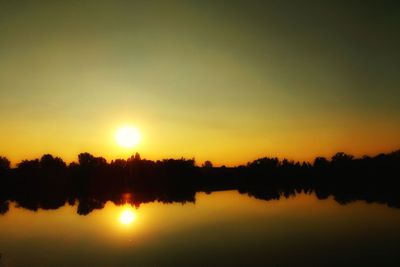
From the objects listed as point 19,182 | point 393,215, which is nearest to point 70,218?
point 393,215

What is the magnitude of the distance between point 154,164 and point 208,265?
154 metres

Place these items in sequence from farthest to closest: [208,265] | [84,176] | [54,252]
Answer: [84,176] → [54,252] → [208,265]

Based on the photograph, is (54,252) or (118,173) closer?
(54,252)

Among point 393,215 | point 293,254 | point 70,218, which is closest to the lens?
point 293,254

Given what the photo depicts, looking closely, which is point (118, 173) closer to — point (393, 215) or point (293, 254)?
point (393, 215)

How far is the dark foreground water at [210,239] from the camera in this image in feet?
84.5

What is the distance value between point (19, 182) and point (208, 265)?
466ft

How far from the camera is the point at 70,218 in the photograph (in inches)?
2034

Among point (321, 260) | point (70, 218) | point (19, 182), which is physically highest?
point (19, 182)

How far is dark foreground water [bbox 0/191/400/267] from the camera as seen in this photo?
25750 mm

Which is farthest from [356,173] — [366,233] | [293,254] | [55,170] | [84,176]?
[293,254]

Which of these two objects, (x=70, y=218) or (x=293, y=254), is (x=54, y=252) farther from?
(x=70, y=218)

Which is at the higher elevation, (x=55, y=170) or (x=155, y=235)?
(x=55, y=170)

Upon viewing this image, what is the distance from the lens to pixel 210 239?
33.3 meters
